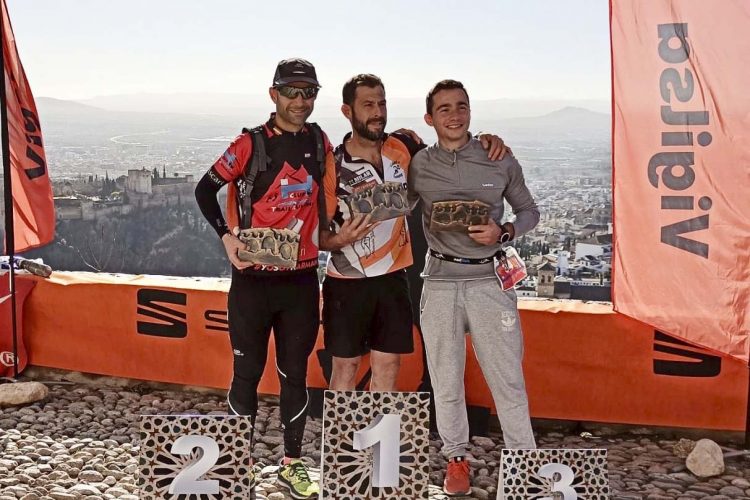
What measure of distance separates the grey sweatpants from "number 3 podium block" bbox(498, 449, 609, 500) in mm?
612

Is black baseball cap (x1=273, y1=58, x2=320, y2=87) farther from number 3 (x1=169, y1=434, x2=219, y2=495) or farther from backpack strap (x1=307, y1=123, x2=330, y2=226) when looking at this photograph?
number 3 (x1=169, y1=434, x2=219, y2=495)

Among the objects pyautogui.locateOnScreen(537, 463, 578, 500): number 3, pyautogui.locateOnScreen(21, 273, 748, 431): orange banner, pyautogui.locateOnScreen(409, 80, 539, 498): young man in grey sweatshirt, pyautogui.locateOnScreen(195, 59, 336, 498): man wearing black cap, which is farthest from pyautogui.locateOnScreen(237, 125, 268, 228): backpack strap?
pyautogui.locateOnScreen(537, 463, 578, 500): number 3

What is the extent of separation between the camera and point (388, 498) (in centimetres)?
287

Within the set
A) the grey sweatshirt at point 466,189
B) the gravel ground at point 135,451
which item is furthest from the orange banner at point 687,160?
the grey sweatshirt at point 466,189

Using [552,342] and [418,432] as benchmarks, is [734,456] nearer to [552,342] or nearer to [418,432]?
[552,342]

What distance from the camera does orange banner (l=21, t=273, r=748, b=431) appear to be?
424 centimetres

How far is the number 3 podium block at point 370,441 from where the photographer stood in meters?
2.90

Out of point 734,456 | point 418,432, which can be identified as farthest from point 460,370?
point 734,456

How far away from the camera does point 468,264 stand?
11.2 ft

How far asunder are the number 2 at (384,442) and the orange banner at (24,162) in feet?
12.3

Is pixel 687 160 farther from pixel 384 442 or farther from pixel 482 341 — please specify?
pixel 384 442

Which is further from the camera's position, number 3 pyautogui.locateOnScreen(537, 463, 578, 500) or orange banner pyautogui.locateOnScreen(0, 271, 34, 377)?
orange banner pyautogui.locateOnScreen(0, 271, 34, 377)

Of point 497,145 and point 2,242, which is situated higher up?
point 497,145

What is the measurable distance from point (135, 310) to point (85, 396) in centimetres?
65
